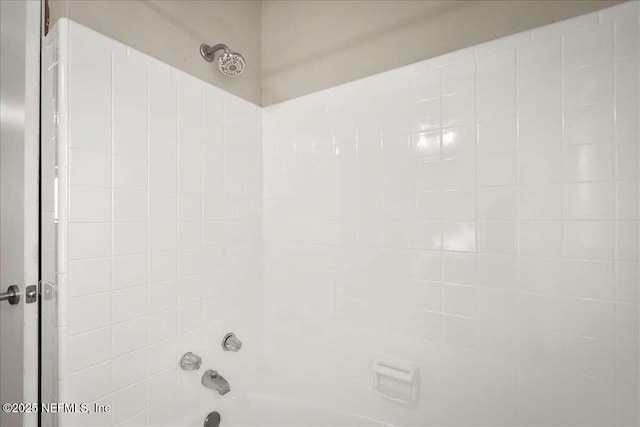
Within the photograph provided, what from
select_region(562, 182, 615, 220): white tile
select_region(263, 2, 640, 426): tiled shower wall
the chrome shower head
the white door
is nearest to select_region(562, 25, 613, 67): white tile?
select_region(263, 2, 640, 426): tiled shower wall

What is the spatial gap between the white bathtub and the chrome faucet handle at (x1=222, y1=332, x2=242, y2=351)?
0.26m

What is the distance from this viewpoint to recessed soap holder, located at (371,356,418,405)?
1.28 m

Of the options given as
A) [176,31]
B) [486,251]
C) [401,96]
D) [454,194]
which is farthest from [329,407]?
[176,31]

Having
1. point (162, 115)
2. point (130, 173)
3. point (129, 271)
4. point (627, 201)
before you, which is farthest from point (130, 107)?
point (627, 201)

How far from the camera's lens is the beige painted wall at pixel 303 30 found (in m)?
1.13

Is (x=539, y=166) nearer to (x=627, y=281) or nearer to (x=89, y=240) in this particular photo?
(x=627, y=281)

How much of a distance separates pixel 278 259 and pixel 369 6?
1.36 m

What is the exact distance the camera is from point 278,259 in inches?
66.5

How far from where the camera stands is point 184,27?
1.37 metres

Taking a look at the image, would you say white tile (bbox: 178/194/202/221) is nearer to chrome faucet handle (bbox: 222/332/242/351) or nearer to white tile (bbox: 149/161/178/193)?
white tile (bbox: 149/161/178/193)

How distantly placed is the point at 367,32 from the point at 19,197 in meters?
1.56

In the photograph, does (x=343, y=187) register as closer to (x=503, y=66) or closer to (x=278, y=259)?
(x=278, y=259)

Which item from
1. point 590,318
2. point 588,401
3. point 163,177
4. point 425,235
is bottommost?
point 588,401

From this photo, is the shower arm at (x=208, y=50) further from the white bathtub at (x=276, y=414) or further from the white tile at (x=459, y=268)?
the white bathtub at (x=276, y=414)
